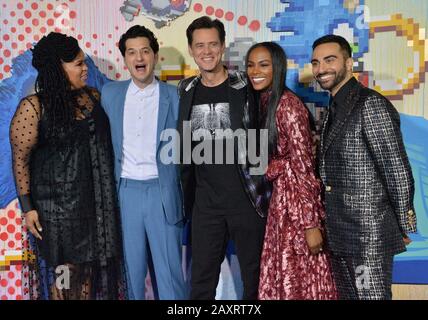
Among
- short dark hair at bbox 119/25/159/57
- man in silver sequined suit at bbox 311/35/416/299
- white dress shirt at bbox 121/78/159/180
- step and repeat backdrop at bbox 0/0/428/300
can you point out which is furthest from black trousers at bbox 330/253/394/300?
short dark hair at bbox 119/25/159/57

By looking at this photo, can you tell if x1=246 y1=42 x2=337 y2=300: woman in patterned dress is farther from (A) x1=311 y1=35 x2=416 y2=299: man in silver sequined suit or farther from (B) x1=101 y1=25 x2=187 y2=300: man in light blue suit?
(B) x1=101 y1=25 x2=187 y2=300: man in light blue suit

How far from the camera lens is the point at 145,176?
3.06 m

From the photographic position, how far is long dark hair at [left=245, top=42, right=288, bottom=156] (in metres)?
2.81

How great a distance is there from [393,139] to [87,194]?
1.84 meters

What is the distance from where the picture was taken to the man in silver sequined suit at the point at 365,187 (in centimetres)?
256

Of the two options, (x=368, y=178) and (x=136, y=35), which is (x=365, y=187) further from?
(x=136, y=35)

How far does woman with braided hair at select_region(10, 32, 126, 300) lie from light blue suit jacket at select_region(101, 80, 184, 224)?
96mm

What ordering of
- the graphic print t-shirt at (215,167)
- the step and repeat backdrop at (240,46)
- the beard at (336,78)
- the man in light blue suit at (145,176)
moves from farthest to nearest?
the step and repeat backdrop at (240,46) < the man in light blue suit at (145,176) < the graphic print t-shirt at (215,167) < the beard at (336,78)

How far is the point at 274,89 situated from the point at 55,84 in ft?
4.47

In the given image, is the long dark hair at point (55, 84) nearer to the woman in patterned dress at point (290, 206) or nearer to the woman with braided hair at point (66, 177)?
the woman with braided hair at point (66, 177)

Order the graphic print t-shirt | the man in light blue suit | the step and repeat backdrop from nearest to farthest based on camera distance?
the graphic print t-shirt, the man in light blue suit, the step and repeat backdrop

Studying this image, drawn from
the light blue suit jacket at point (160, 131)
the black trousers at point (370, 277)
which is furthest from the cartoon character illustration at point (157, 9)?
the black trousers at point (370, 277)

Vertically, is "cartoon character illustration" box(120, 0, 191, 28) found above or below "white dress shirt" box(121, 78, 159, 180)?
above

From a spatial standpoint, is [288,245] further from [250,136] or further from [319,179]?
[250,136]
